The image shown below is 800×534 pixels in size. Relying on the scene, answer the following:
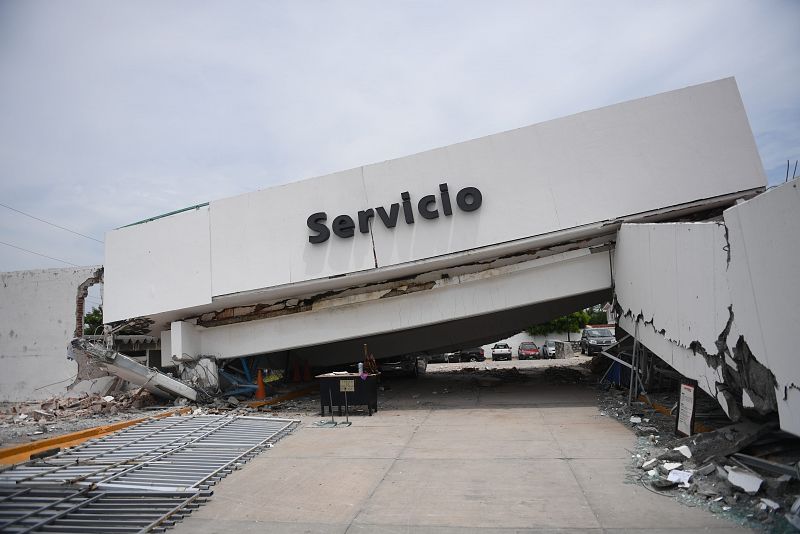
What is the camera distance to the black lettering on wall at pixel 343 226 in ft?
44.2

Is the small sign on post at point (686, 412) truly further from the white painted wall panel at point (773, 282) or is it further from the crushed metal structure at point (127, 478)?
the crushed metal structure at point (127, 478)

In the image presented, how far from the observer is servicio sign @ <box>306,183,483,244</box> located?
12.9 metres

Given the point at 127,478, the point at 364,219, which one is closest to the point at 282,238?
the point at 364,219

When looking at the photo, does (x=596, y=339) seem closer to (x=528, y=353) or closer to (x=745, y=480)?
(x=528, y=353)

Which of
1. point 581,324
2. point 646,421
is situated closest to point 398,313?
point 646,421

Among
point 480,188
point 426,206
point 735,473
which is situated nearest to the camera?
point 735,473

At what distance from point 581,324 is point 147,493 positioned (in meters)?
45.7

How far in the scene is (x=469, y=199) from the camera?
12906 millimetres

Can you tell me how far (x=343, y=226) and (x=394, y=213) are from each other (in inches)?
56.6

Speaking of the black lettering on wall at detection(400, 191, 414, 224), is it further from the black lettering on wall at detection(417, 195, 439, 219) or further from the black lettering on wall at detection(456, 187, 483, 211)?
the black lettering on wall at detection(456, 187, 483, 211)

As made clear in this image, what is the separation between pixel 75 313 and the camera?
17000 millimetres

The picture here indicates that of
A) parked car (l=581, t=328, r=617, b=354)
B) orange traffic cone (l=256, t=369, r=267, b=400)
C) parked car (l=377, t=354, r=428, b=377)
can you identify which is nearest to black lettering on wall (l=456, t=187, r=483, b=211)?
orange traffic cone (l=256, t=369, r=267, b=400)

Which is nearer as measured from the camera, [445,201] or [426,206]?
[445,201]

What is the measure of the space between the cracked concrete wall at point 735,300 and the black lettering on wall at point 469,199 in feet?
13.8
